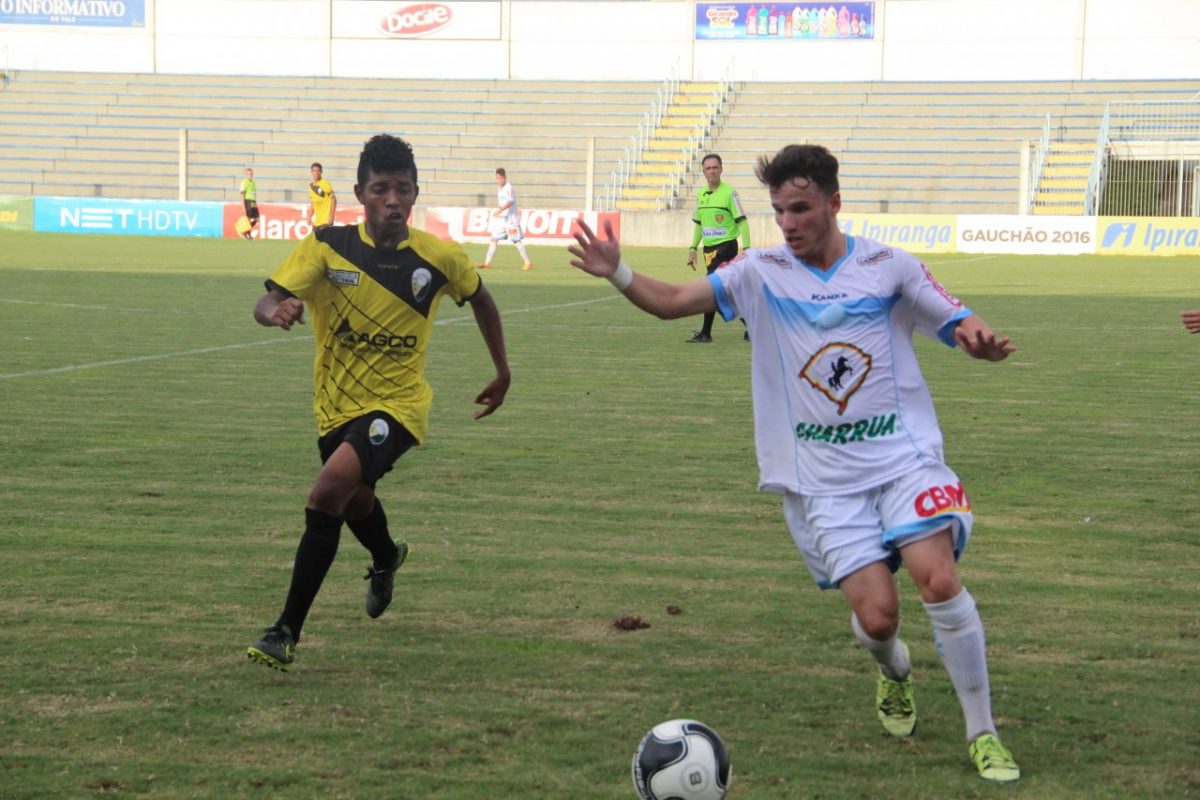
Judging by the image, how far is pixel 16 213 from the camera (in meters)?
44.4

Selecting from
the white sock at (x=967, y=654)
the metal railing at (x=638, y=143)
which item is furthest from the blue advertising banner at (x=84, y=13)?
the white sock at (x=967, y=654)

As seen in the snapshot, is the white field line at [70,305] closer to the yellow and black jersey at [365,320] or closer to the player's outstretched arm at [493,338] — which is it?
the player's outstretched arm at [493,338]

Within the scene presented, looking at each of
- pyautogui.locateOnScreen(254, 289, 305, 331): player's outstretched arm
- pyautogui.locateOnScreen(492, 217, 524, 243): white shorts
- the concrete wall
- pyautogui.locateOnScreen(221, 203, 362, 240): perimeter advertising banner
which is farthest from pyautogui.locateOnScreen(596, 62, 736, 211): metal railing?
pyautogui.locateOnScreen(254, 289, 305, 331): player's outstretched arm

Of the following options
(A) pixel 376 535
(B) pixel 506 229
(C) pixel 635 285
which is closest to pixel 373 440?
(A) pixel 376 535

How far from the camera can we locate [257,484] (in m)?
8.96

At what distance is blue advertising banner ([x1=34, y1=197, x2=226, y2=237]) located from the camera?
43.5 metres

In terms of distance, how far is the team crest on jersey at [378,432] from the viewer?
5.77m

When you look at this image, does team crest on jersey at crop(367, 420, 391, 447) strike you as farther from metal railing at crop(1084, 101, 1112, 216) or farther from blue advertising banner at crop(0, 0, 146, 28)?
blue advertising banner at crop(0, 0, 146, 28)

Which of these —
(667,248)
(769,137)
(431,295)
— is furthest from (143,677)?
(769,137)

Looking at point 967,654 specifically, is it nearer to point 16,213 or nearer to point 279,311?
point 279,311

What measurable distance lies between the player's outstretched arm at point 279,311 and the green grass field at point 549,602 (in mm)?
1174

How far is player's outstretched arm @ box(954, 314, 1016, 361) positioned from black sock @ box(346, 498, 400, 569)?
237 centimetres

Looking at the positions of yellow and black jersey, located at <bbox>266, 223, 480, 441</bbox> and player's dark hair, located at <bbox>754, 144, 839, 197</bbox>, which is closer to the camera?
player's dark hair, located at <bbox>754, 144, 839, 197</bbox>

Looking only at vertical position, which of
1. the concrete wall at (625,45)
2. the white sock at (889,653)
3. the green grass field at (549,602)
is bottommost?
the green grass field at (549,602)
